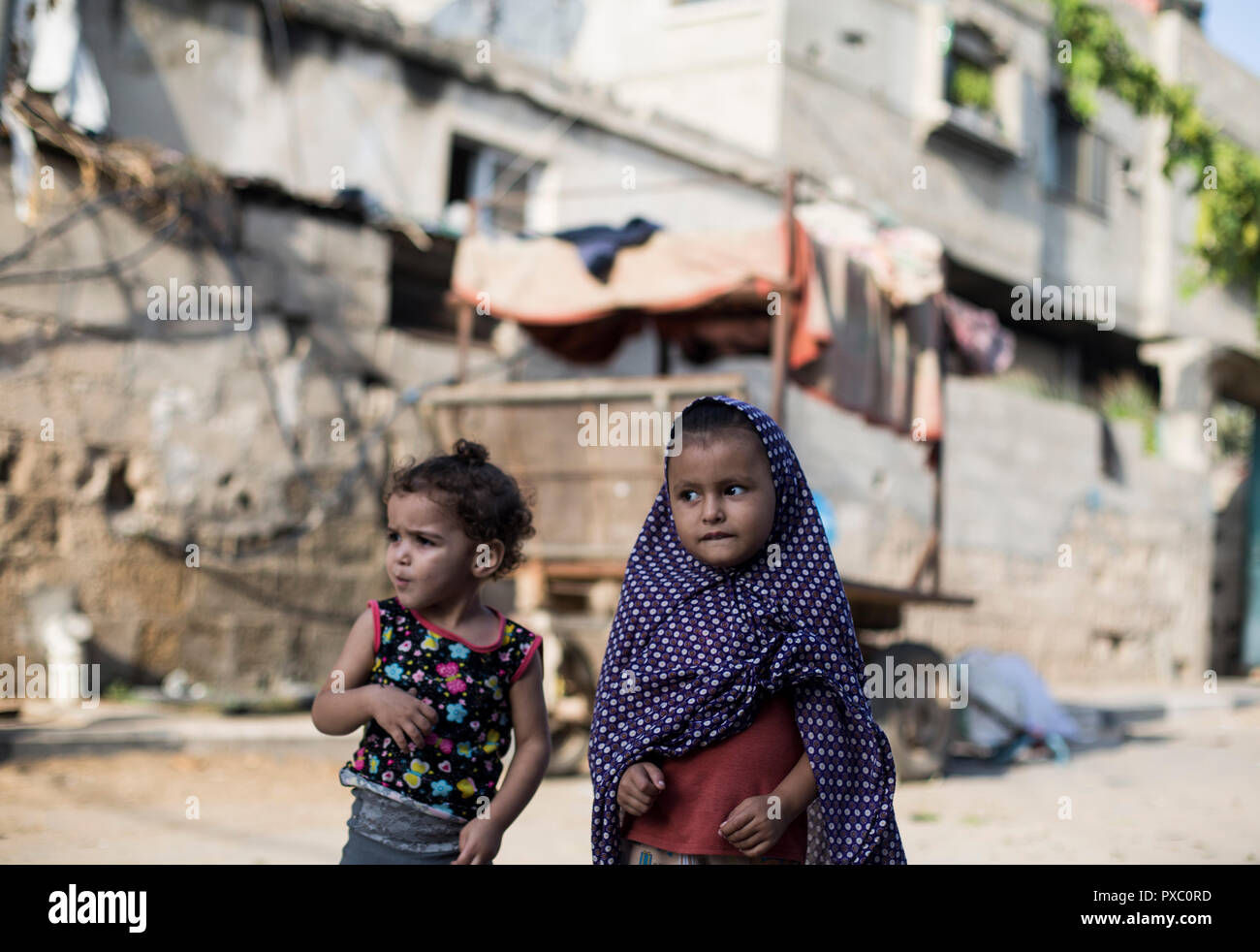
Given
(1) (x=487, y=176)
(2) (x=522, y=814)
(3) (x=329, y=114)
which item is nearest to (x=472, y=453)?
(2) (x=522, y=814)

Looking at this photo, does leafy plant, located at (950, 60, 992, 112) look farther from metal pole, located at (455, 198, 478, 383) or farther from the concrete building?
metal pole, located at (455, 198, 478, 383)

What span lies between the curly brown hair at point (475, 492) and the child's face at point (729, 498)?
47 cm

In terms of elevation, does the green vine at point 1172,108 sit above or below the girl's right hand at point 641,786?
above

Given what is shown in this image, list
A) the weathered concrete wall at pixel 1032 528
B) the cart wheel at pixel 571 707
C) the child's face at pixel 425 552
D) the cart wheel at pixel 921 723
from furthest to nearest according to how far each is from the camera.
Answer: the weathered concrete wall at pixel 1032 528, the cart wheel at pixel 921 723, the cart wheel at pixel 571 707, the child's face at pixel 425 552

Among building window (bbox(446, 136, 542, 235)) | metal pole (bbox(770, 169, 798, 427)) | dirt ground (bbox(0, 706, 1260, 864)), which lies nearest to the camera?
dirt ground (bbox(0, 706, 1260, 864))

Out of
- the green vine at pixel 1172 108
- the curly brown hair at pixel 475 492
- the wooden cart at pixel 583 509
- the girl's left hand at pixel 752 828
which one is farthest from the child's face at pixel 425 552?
the green vine at pixel 1172 108

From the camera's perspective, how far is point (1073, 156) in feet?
53.3

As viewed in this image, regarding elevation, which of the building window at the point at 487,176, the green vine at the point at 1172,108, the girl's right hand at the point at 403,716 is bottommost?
the girl's right hand at the point at 403,716

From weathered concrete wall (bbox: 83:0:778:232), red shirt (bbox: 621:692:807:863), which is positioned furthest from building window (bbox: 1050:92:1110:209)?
red shirt (bbox: 621:692:807:863)

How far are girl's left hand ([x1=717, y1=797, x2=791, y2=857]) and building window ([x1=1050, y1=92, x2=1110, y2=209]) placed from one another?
15.9m

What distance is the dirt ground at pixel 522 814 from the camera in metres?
4.54

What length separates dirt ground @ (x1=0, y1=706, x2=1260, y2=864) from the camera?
179 inches

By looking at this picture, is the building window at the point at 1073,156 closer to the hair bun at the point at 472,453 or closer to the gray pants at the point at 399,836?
the hair bun at the point at 472,453
